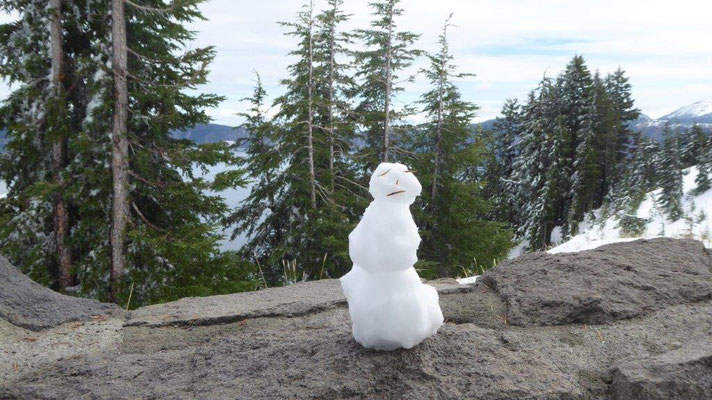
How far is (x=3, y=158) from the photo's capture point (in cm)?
1107

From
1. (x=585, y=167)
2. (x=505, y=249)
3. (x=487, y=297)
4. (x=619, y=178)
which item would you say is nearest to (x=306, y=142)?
(x=505, y=249)

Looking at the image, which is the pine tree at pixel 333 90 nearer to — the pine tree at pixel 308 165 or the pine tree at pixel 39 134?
the pine tree at pixel 308 165

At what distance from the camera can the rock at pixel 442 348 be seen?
248 centimetres

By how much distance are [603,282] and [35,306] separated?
15.4 feet

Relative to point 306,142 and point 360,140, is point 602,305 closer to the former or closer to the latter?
point 306,142

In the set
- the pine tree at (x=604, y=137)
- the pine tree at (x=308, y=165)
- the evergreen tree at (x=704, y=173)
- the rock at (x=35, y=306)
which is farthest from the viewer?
the pine tree at (x=604, y=137)

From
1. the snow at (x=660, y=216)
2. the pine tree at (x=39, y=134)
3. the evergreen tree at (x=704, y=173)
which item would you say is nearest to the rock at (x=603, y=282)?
the snow at (x=660, y=216)

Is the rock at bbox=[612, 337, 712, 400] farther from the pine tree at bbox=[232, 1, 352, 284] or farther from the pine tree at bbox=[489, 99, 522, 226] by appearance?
the pine tree at bbox=[489, 99, 522, 226]

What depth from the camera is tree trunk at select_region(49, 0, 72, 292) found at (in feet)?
33.1

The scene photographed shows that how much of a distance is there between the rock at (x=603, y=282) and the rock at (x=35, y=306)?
351 cm

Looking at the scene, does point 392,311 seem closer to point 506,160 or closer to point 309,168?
point 309,168

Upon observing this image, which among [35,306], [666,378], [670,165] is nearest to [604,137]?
[670,165]

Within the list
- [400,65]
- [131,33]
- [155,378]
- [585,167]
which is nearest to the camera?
[155,378]

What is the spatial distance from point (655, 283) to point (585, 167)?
34806 mm
